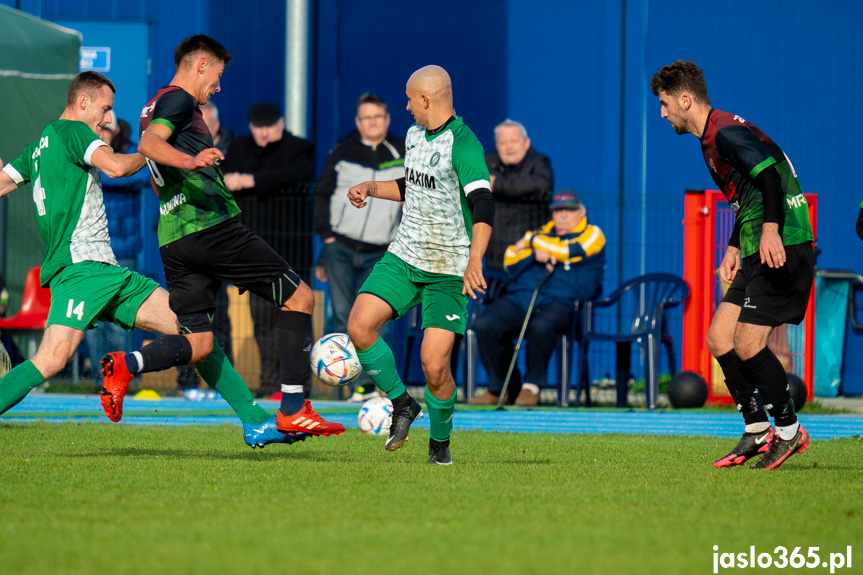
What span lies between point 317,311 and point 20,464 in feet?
23.7

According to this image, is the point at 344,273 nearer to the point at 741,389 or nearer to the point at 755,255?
the point at 741,389

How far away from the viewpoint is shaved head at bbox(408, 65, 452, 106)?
691 centimetres

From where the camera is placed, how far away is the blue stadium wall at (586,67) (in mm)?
16094

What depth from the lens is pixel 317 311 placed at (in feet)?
45.4

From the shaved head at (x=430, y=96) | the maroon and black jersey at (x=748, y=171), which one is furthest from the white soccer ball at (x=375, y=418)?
the maroon and black jersey at (x=748, y=171)

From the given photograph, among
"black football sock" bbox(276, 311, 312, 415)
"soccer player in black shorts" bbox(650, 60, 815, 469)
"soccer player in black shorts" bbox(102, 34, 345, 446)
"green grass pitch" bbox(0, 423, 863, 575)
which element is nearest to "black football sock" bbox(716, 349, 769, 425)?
"soccer player in black shorts" bbox(650, 60, 815, 469)

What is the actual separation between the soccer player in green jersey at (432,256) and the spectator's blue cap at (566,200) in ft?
19.1

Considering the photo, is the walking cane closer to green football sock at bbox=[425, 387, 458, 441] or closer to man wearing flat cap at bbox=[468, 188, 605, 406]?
man wearing flat cap at bbox=[468, 188, 605, 406]

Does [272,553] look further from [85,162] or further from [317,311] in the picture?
[317,311]

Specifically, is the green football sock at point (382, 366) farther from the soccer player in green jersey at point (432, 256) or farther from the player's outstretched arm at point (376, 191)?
the player's outstretched arm at point (376, 191)

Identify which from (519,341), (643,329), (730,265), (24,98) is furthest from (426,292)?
(24,98)

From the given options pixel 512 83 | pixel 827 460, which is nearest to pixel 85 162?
pixel 827 460

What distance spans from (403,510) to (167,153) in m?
2.65

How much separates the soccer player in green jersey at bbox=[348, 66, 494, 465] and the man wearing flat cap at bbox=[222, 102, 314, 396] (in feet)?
20.9
